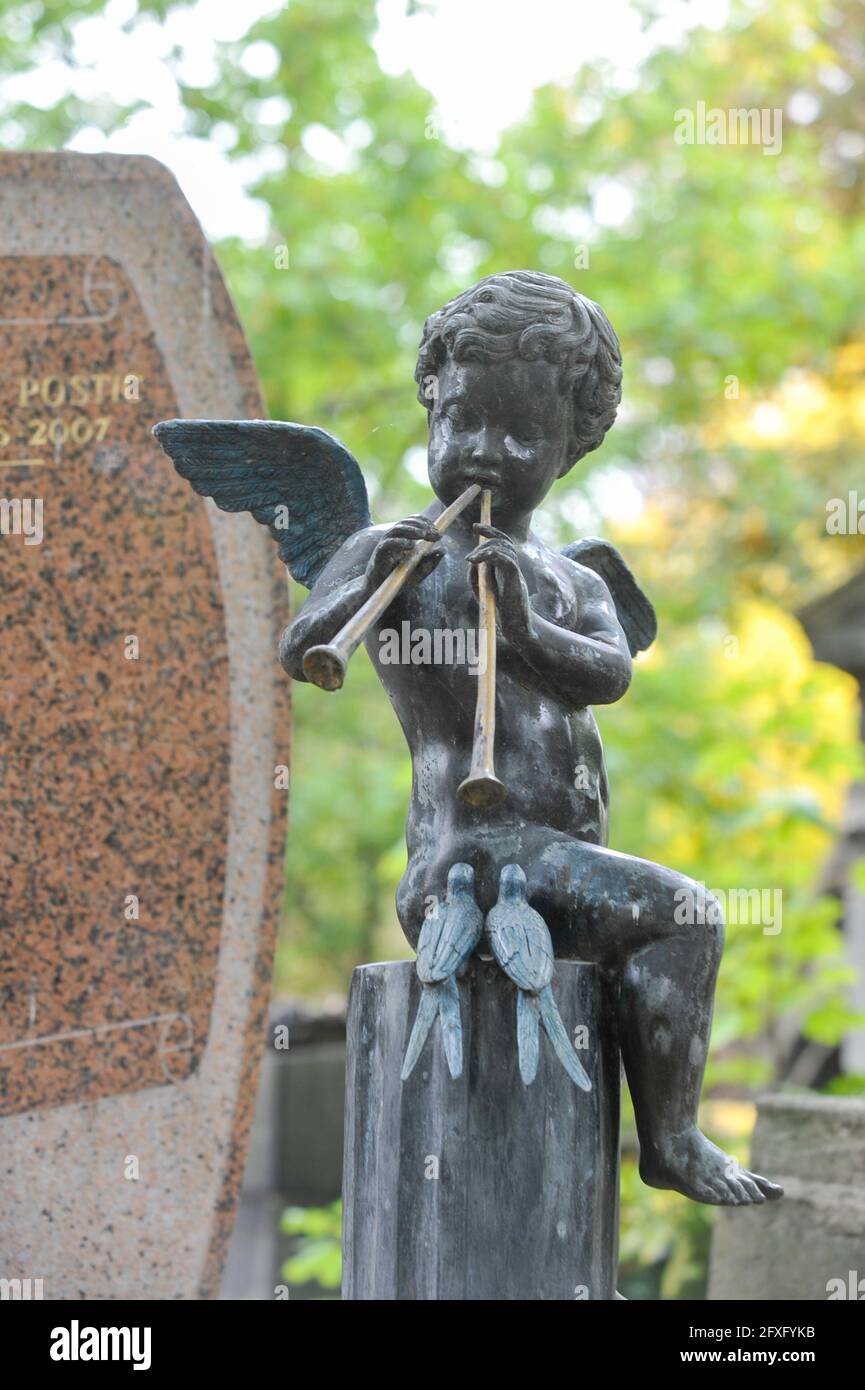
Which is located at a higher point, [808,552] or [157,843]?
[808,552]

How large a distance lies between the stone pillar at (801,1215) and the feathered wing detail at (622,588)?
1.74 meters

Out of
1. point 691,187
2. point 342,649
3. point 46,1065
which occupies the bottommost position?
point 46,1065

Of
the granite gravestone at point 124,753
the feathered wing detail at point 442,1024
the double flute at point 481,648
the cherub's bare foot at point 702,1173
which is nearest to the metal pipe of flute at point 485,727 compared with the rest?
the double flute at point 481,648

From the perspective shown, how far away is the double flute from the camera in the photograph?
302 cm

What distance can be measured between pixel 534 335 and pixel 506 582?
488 mm

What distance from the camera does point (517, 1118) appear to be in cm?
312

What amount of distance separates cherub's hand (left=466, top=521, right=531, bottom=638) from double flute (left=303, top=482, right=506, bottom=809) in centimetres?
2

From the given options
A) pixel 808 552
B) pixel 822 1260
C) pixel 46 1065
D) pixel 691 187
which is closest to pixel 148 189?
pixel 46 1065

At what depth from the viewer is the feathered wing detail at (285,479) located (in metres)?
3.65
